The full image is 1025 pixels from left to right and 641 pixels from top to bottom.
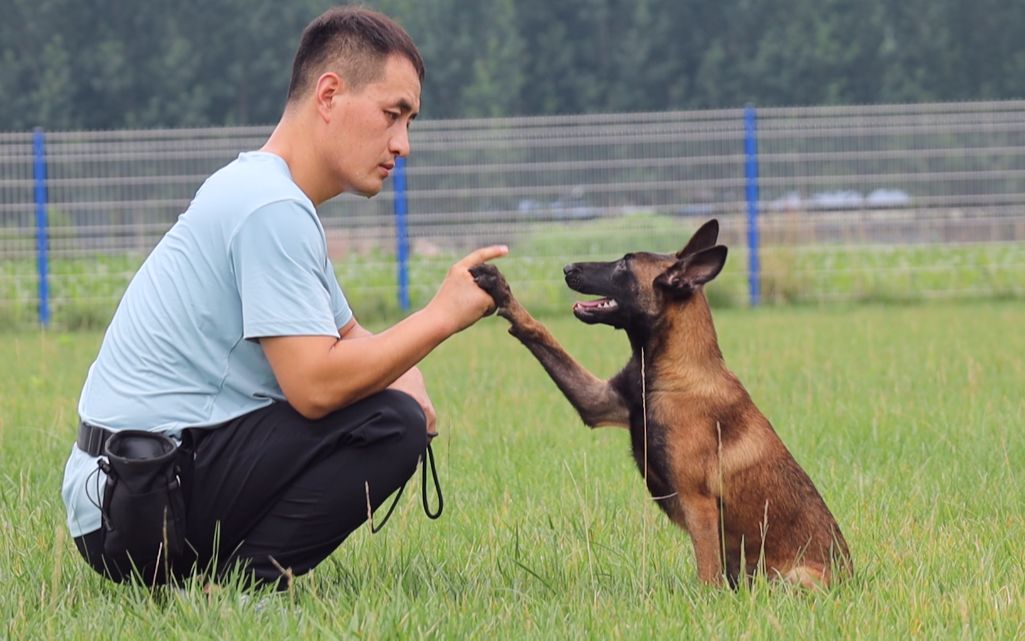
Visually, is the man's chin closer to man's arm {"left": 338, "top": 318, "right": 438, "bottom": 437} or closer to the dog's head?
man's arm {"left": 338, "top": 318, "right": 438, "bottom": 437}

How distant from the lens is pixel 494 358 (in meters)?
10.1

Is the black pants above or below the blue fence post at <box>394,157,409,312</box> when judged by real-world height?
below

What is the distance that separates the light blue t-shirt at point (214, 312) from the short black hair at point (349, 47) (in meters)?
0.23

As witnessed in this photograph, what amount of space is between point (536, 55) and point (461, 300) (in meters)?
42.4

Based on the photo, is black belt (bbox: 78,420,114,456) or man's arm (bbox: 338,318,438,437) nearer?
black belt (bbox: 78,420,114,456)

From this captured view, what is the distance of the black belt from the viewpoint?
3291mm

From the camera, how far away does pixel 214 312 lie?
10.8ft

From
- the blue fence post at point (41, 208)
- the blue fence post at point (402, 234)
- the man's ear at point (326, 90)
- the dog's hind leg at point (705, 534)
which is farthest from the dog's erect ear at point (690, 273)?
the blue fence post at point (41, 208)

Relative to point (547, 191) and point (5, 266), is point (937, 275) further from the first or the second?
point (5, 266)

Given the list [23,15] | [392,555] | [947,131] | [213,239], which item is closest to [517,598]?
[392,555]

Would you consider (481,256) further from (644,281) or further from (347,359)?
(644,281)

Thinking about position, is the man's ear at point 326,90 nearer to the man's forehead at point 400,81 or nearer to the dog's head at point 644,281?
the man's forehead at point 400,81

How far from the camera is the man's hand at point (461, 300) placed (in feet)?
10.7

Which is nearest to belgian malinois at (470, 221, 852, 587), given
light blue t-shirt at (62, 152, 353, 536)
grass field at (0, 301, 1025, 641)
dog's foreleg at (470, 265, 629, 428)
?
dog's foreleg at (470, 265, 629, 428)
